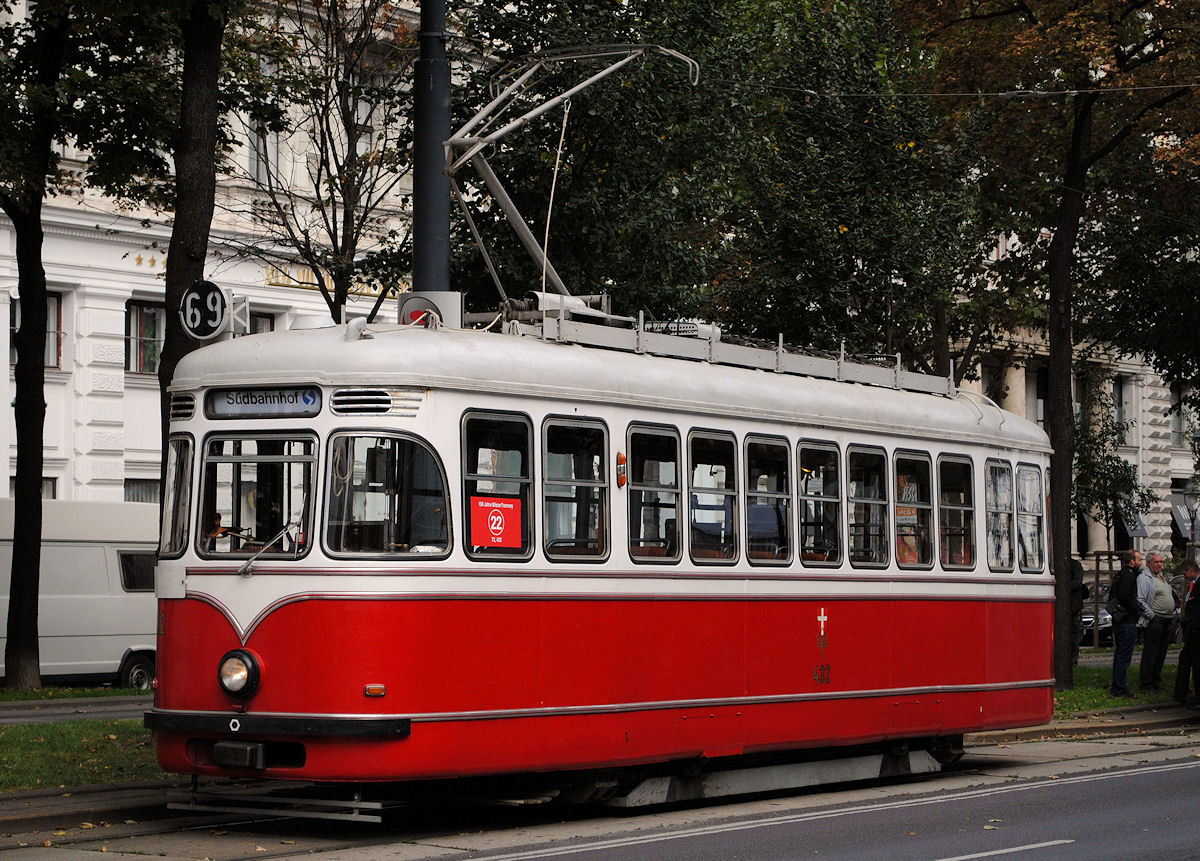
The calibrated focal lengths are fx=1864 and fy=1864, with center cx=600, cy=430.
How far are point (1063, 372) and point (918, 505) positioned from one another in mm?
9255

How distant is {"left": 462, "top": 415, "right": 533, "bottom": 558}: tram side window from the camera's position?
37.1 feet

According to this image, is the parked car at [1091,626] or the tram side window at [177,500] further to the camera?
the parked car at [1091,626]

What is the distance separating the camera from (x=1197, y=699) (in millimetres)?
21484

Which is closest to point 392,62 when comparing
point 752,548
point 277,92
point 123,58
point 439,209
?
point 277,92

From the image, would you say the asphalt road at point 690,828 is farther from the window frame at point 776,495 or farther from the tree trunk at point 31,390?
the tree trunk at point 31,390

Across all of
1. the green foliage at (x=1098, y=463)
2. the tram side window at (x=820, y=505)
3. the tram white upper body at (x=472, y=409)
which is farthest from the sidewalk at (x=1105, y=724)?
the green foliage at (x=1098, y=463)

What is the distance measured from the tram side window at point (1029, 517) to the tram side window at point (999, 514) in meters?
0.17

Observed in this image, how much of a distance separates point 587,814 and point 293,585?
3.02 meters

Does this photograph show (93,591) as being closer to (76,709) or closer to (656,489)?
(76,709)

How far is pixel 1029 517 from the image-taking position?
1662 cm

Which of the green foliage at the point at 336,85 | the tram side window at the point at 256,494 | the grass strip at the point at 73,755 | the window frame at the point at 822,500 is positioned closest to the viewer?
the tram side window at the point at 256,494

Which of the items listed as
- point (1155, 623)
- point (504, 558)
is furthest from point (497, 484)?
point (1155, 623)

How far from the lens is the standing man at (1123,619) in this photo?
2270cm

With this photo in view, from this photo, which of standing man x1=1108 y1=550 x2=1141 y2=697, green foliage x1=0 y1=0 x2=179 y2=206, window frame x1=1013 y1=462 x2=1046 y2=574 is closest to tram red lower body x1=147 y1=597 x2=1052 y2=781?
window frame x1=1013 y1=462 x2=1046 y2=574
